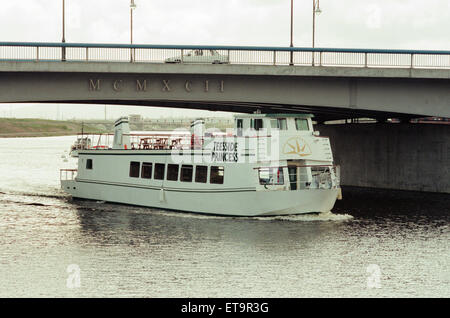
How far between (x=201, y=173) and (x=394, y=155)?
2329cm

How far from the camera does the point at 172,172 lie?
3822 cm

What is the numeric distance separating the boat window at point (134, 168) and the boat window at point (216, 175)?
682cm

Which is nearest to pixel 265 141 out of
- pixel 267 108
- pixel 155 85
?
pixel 155 85

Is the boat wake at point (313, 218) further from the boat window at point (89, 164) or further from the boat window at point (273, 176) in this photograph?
the boat window at point (89, 164)

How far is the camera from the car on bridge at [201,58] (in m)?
40.2

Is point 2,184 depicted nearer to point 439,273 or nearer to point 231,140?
point 231,140

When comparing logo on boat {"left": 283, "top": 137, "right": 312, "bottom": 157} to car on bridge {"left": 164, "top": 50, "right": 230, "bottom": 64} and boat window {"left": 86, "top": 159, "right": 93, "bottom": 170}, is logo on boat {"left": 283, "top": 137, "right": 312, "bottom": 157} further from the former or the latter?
boat window {"left": 86, "top": 159, "right": 93, "bottom": 170}

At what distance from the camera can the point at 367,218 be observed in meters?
37.2

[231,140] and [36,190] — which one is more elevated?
[231,140]

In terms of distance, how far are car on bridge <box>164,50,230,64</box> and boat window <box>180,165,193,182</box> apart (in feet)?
23.8

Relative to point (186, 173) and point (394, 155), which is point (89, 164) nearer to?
point (186, 173)
